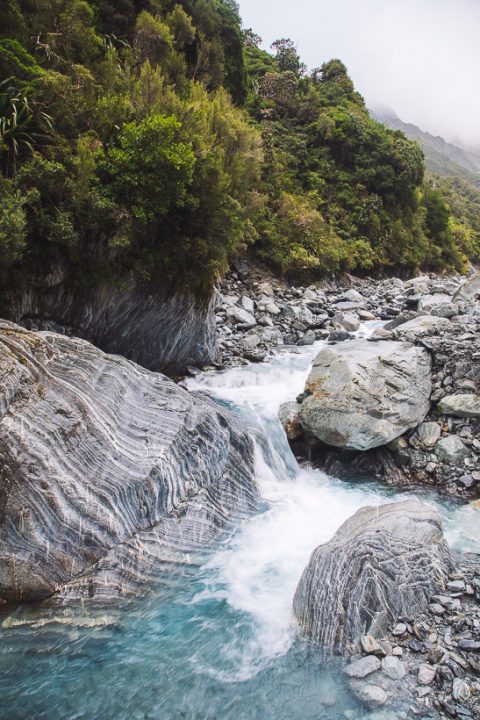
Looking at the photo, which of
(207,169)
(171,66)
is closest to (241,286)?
(171,66)

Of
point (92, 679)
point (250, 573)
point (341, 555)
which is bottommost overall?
point (92, 679)

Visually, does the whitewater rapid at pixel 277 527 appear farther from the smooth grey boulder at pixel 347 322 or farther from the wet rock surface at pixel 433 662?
the smooth grey boulder at pixel 347 322

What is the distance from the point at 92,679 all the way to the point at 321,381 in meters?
7.72

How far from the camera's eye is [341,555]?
5.89 m

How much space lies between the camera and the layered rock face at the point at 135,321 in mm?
10445

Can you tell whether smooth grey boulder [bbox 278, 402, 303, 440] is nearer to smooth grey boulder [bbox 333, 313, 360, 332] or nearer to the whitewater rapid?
the whitewater rapid

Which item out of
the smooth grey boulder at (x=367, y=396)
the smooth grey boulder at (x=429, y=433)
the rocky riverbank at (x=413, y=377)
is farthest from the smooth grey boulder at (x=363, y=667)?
the smooth grey boulder at (x=429, y=433)

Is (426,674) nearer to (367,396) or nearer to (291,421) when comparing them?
(367,396)

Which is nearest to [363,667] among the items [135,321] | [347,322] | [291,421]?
[291,421]

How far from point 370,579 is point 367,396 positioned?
16.9 feet

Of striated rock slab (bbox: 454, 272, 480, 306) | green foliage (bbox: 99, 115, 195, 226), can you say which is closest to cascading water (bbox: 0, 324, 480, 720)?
green foliage (bbox: 99, 115, 195, 226)

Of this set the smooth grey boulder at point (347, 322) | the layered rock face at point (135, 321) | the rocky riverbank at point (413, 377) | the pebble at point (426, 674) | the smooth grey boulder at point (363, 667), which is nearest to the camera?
the pebble at point (426, 674)

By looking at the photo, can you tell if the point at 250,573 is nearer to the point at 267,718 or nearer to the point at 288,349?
the point at 267,718

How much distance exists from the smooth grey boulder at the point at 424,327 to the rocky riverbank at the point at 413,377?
27 millimetres
